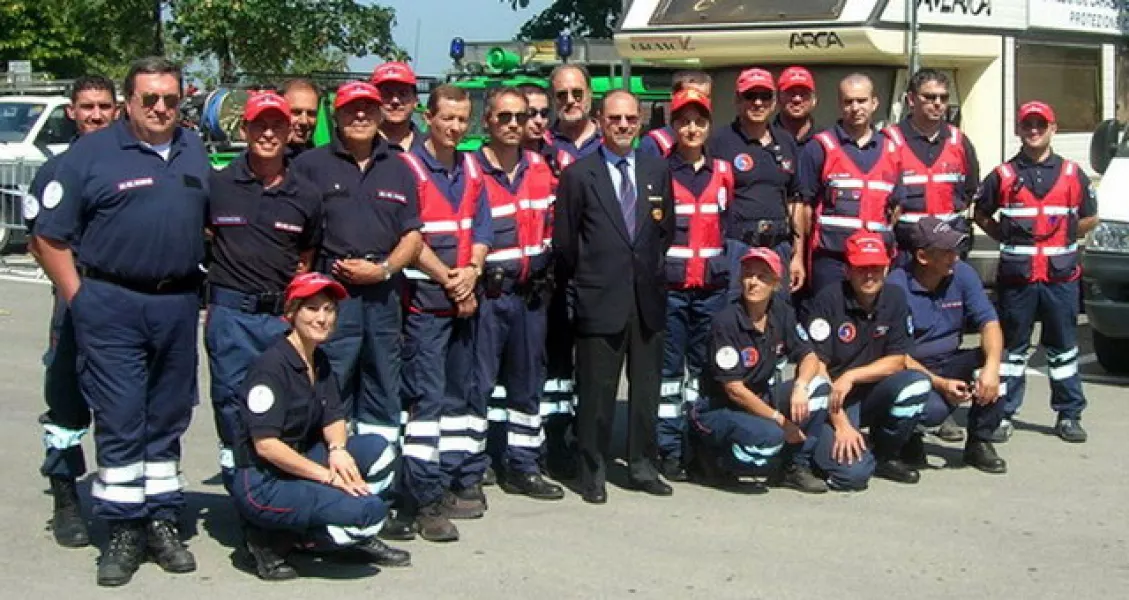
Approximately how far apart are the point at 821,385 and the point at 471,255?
1851mm

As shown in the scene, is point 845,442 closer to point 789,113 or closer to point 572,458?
point 572,458

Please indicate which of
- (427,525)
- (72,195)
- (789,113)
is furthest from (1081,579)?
(72,195)

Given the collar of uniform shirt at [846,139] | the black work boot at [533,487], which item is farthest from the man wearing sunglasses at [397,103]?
the collar of uniform shirt at [846,139]

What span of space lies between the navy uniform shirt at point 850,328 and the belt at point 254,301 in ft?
9.52

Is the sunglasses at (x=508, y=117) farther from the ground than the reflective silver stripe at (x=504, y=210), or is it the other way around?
the sunglasses at (x=508, y=117)

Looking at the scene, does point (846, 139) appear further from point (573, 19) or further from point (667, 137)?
point (573, 19)

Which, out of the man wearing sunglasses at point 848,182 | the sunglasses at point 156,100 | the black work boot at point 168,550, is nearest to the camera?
the sunglasses at point 156,100

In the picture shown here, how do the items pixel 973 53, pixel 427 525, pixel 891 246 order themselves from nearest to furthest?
pixel 427 525, pixel 891 246, pixel 973 53

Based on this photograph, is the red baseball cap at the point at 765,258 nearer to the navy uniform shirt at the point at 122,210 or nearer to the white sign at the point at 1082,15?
the navy uniform shirt at the point at 122,210

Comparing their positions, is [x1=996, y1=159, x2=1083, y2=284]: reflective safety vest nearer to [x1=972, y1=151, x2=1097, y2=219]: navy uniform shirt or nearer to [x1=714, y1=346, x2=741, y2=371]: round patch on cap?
[x1=972, y1=151, x2=1097, y2=219]: navy uniform shirt

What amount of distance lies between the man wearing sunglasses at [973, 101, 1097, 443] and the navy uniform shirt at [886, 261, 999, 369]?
700mm

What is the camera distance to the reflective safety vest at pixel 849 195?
9.21 m

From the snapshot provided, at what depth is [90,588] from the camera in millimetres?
6566

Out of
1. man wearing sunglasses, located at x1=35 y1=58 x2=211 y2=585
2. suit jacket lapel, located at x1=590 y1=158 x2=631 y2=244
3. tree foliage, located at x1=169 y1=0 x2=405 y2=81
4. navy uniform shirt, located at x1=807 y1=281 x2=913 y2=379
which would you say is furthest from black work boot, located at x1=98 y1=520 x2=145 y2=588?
tree foliage, located at x1=169 y1=0 x2=405 y2=81
